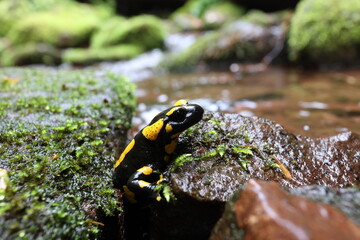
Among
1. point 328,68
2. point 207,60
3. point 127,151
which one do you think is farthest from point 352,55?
point 127,151

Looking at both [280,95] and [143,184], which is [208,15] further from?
[143,184]

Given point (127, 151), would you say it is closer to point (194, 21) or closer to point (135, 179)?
point (135, 179)

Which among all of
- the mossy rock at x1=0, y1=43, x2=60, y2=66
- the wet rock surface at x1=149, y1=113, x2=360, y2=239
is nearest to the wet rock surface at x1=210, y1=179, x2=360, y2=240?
the wet rock surface at x1=149, y1=113, x2=360, y2=239

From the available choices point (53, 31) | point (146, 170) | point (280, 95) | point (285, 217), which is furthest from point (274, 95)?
point (53, 31)

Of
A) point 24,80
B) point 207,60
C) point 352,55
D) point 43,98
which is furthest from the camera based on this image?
point 207,60

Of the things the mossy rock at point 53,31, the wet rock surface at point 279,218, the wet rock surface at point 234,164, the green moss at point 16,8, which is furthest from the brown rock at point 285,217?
the green moss at point 16,8

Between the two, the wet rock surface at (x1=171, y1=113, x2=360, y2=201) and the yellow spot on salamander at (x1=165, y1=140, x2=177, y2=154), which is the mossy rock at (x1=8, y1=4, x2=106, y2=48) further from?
the wet rock surface at (x1=171, y1=113, x2=360, y2=201)

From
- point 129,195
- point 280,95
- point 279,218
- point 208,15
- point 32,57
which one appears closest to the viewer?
point 279,218
